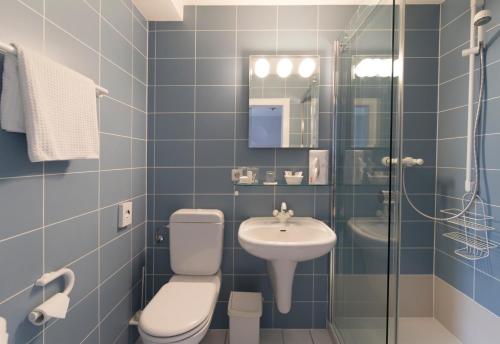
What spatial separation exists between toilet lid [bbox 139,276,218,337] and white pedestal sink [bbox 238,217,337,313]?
36 centimetres

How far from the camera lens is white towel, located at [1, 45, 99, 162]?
0.81 m

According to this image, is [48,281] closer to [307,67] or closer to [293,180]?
[293,180]

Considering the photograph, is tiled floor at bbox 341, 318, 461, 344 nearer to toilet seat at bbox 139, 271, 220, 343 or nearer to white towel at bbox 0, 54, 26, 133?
toilet seat at bbox 139, 271, 220, 343

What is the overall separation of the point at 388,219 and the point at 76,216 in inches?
52.6

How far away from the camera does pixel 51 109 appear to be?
0.90 meters

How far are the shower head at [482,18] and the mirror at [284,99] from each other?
888mm

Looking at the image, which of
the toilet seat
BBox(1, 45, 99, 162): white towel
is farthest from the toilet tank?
BBox(1, 45, 99, 162): white towel

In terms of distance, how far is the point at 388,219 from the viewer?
1083 millimetres

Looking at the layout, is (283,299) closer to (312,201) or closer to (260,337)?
(260,337)

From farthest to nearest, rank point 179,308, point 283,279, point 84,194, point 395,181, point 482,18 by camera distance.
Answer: point 283,279
point 482,18
point 179,308
point 84,194
point 395,181

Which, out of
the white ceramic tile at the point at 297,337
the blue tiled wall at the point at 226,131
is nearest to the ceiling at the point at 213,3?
the blue tiled wall at the point at 226,131

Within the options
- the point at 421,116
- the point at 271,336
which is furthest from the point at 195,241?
the point at 421,116

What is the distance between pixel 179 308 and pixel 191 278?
14.6 inches

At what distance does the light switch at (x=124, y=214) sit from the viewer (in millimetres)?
1561
